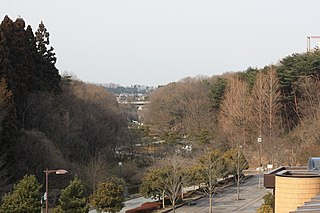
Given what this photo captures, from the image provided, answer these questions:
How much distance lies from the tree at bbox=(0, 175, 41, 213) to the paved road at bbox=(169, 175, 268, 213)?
8.51 meters

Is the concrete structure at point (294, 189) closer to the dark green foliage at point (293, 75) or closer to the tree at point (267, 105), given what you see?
the tree at point (267, 105)

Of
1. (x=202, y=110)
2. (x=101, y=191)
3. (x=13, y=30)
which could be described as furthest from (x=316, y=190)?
(x=202, y=110)

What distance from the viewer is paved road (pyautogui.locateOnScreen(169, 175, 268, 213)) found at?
23.4 m

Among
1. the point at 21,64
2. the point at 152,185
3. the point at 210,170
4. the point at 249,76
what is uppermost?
the point at 249,76

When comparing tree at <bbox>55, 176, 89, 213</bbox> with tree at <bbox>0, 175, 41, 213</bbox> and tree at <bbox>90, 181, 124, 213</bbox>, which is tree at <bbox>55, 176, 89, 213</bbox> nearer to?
tree at <bbox>0, 175, 41, 213</bbox>

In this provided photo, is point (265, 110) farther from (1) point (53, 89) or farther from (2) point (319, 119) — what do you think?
(1) point (53, 89)

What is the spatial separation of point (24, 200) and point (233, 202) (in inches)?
489

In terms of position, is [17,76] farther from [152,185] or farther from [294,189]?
[294,189]

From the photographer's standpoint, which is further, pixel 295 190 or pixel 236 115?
pixel 236 115

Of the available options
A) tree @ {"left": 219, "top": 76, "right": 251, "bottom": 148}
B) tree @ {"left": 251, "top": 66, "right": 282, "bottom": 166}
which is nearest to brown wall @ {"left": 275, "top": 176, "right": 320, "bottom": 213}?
tree @ {"left": 251, "top": 66, "right": 282, "bottom": 166}

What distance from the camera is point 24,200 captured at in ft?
53.7

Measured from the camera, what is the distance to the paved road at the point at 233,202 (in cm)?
2339

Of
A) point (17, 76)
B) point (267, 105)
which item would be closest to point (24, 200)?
point (17, 76)

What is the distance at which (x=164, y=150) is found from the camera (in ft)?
139
